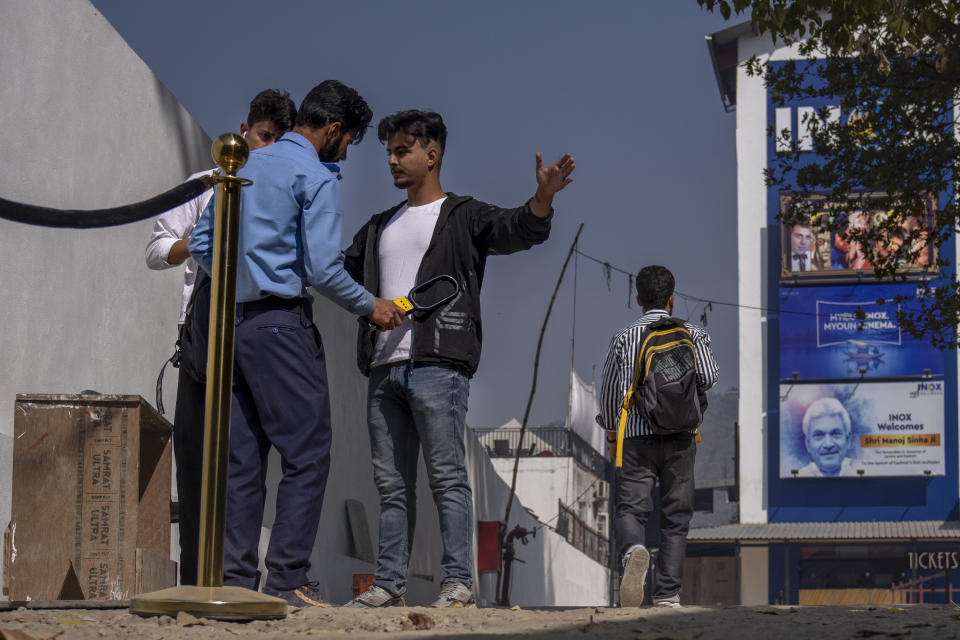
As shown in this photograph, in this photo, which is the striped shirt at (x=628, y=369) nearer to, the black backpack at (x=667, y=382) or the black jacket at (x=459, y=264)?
the black backpack at (x=667, y=382)

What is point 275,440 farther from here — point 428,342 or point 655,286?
point 655,286

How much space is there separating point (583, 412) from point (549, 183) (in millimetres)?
41402

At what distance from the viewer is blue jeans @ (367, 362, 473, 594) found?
15.1 feet

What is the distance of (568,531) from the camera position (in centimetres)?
3878

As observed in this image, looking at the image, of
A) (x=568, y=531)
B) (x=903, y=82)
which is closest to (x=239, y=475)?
(x=903, y=82)

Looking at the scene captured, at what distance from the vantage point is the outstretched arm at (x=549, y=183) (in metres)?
4.60

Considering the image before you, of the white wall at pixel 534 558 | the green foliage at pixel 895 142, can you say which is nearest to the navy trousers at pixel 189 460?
the green foliage at pixel 895 142

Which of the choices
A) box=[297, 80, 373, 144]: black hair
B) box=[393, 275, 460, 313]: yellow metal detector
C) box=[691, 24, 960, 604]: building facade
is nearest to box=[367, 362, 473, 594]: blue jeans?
box=[393, 275, 460, 313]: yellow metal detector

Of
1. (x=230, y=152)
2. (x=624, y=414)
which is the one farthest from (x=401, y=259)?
(x=624, y=414)

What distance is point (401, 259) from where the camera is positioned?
15.9 feet

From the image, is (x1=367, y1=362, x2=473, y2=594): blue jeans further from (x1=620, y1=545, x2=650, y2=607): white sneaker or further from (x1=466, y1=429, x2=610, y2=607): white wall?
(x1=466, y1=429, x2=610, y2=607): white wall

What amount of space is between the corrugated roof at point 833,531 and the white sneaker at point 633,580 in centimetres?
2672

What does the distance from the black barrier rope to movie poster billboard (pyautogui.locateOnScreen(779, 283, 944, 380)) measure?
30.7 metres

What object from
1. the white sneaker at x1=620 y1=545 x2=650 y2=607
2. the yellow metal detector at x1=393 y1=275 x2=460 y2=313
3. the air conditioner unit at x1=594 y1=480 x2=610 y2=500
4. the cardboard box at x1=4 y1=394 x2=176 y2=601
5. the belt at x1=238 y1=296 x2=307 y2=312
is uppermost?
the yellow metal detector at x1=393 y1=275 x2=460 y2=313
